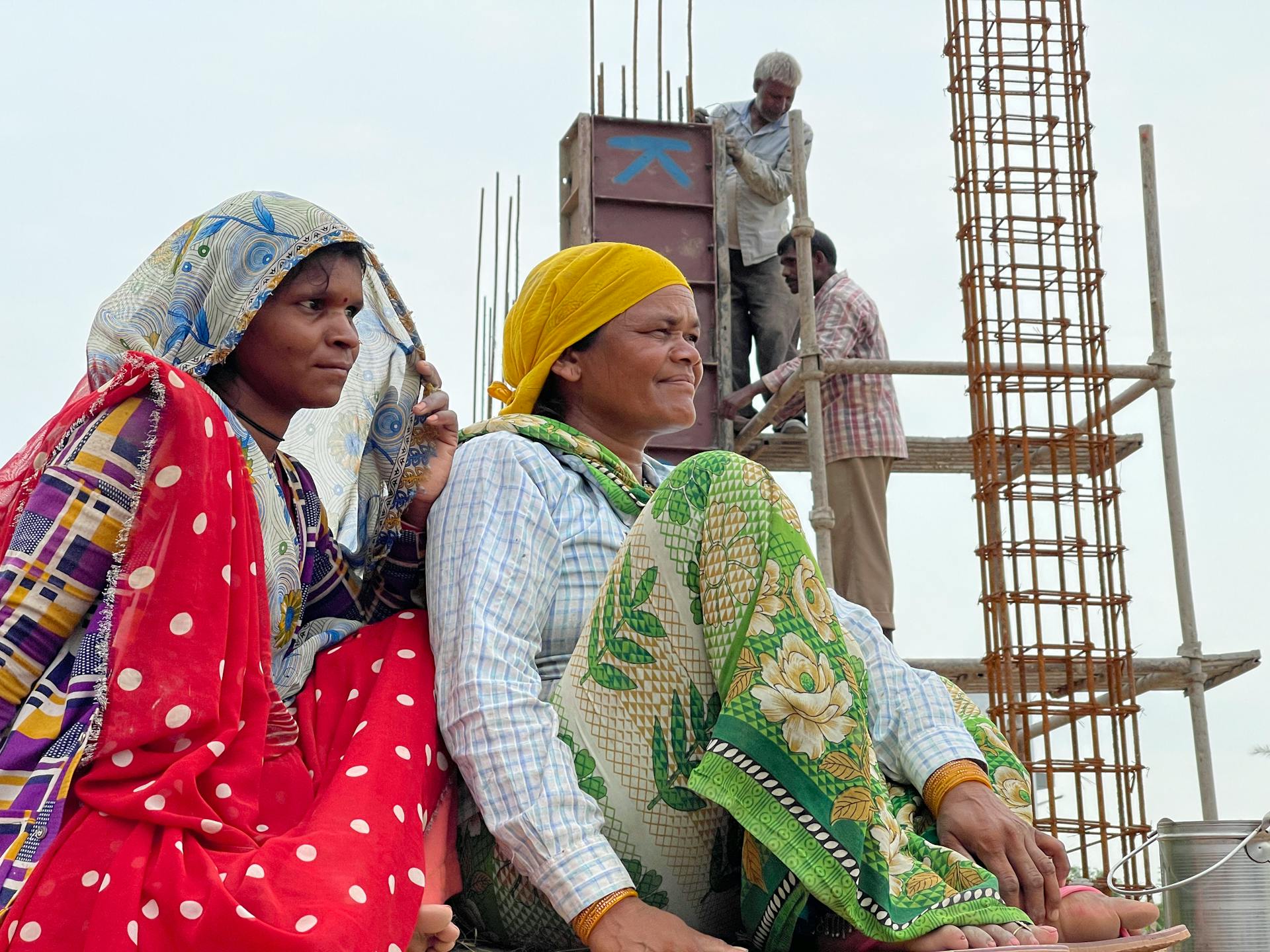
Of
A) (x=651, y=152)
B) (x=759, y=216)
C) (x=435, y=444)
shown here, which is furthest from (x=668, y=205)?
(x=435, y=444)

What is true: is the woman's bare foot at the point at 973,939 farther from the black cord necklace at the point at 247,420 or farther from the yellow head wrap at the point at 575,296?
the yellow head wrap at the point at 575,296

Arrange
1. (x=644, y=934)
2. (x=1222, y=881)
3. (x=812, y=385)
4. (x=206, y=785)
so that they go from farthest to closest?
(x=812, y=385) < (x=1222, y=881) < (x=644, y=934) < (x=206, y=785)

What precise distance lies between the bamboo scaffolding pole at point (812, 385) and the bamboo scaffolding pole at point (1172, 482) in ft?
6.51

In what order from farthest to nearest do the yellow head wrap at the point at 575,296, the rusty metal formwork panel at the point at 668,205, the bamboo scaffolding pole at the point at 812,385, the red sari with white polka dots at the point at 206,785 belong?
the rusty metal formwork panel at the point at 668,205
the bamboo scaffolding pole at the point at 812,385
the yellow head wrap at the point at 575,296
the red sari with white polka dots at the point at 206,785

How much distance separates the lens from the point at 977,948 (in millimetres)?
1745

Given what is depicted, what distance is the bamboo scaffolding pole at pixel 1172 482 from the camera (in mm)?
7203

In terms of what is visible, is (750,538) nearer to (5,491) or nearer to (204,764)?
(204,764)

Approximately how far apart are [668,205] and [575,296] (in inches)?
227

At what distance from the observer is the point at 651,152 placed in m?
8.68

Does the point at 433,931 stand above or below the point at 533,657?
below

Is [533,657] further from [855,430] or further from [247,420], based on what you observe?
[855,430]

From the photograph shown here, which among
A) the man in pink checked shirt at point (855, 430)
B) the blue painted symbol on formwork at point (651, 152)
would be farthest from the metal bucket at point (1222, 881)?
the blue painted symbol on formwork at point (651, 152)

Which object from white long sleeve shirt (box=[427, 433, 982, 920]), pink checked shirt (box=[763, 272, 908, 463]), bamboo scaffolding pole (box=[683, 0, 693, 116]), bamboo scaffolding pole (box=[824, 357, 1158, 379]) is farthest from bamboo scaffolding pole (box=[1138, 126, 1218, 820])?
white long sleeve shirt (box=[427, 433, 982, 920])

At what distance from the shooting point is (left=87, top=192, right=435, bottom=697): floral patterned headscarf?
2090mm
